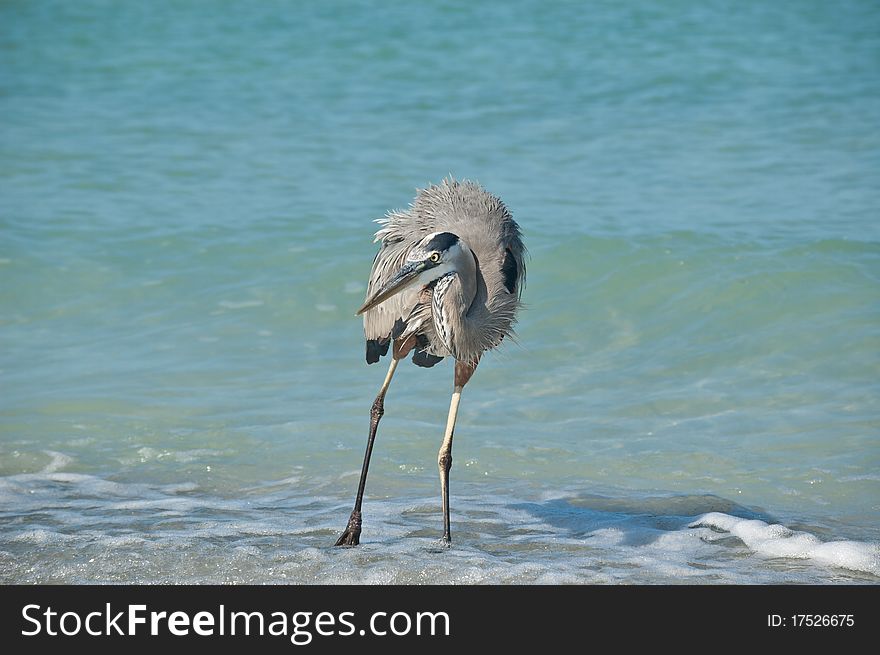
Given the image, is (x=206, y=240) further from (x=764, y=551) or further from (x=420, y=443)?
(x=764, y=551)

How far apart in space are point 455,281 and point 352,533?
1178 millimetres

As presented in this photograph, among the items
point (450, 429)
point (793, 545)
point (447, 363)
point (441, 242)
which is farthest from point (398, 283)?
point (447, 363)

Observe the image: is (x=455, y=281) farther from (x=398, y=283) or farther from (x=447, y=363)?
(x=447, y=363)

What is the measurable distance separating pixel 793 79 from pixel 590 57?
285 cm

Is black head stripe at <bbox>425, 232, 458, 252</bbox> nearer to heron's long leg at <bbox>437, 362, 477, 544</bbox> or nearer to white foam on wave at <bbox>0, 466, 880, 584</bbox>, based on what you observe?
heron's long leg at <bbox>437, 362, 477, 544</bbox>

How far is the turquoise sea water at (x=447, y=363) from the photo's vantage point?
552cm

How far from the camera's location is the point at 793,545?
523cm

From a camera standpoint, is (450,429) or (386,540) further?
(450,429)

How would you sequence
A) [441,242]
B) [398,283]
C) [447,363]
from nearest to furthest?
[398,283] → [441,242] → [447,363]

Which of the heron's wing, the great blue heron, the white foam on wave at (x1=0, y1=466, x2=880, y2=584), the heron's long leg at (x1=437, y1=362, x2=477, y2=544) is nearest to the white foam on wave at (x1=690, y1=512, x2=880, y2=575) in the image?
the white foam on wave at (x1=0, y1=466, x2=880, y2=584)

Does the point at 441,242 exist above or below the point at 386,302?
above

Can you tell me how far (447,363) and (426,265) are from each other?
3.44 meters

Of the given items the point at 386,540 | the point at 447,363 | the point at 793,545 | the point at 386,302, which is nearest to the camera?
the point at 793,545

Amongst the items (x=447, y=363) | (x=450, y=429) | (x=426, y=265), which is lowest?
(x=450, y=429)
